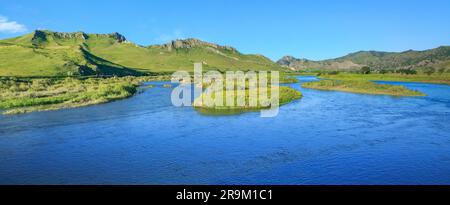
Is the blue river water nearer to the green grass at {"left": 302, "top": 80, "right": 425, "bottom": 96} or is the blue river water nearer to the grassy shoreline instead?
the grassy shoreline

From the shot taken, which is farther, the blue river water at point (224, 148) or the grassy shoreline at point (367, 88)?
the grassy shoreline at point (367, 88)

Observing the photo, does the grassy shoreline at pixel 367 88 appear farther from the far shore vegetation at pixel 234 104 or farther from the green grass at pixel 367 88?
the far shore vegetation at pixel 234 104

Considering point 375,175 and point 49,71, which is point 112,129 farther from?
point 49,71

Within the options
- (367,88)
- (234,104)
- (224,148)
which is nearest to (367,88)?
(367,88)

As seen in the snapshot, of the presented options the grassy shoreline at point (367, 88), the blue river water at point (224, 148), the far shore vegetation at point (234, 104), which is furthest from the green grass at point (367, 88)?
the far shore vegetation at point (234, 104)

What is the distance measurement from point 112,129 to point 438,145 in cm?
3117

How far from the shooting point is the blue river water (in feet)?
81.3

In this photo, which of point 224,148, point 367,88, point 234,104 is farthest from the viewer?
point 367,88

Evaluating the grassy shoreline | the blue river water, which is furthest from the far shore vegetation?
the grassy shoreline

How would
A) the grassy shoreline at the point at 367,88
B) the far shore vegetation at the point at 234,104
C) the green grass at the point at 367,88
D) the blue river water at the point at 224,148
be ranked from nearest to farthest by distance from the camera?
the blue river water at the point at 224,148
the far shore vegetation at the point at 234,104
the grassy shoreline at the point at 367,88
the green grass at the point at 367,88

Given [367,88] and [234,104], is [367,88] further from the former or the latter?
[234,104]

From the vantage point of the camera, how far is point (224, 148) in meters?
32.1

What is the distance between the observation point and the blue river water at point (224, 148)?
24.8 meters
